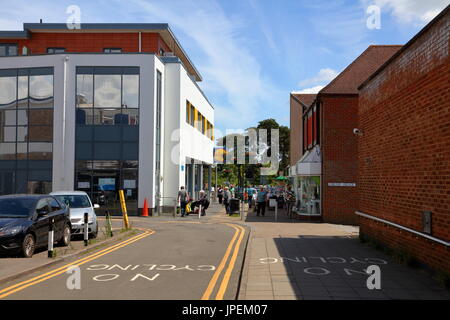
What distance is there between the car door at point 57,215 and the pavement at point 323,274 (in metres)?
5.34

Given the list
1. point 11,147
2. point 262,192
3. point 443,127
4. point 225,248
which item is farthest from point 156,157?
point 443,127

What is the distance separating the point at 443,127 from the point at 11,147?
25904 millimetres

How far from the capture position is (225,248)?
46.7ft

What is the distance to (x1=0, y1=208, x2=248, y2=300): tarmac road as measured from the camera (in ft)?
26.1

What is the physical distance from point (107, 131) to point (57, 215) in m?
14.8

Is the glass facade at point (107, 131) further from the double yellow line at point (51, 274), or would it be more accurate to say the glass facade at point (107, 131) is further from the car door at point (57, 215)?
the car door at point (57, 215)

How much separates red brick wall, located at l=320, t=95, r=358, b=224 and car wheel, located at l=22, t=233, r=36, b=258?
1472 centimetres

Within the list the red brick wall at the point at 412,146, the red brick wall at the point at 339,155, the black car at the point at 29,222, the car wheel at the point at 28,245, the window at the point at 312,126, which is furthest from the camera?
the window at the point at 312,126

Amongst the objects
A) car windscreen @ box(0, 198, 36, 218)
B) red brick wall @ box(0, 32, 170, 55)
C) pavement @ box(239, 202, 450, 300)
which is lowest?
pavement @ box(239, 202, 450, 300)

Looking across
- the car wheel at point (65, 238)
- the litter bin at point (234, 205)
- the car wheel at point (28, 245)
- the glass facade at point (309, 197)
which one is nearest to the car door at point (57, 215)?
the car wheel at point (65, 238)

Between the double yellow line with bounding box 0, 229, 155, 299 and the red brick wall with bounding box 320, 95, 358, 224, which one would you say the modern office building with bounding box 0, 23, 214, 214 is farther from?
the double yellow line with bounding box 0, 229, 155, 299

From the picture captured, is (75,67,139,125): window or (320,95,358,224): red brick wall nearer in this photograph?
(320,95,358,224): red brick wall

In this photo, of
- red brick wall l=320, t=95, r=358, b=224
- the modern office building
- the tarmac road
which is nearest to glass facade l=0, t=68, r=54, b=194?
the modern office building

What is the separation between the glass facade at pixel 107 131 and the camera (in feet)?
91.9
